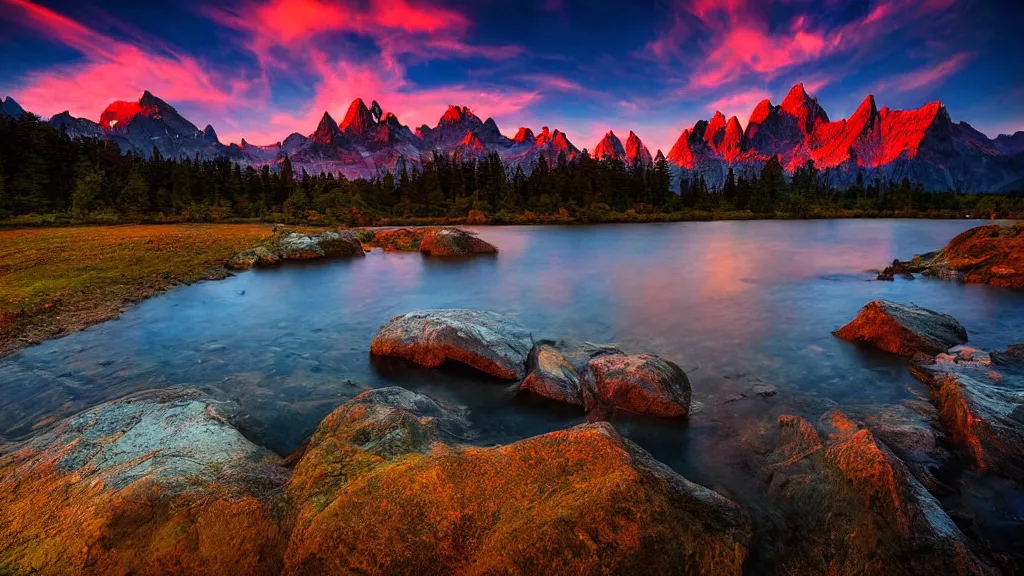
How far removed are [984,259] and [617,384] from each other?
67.2 feet

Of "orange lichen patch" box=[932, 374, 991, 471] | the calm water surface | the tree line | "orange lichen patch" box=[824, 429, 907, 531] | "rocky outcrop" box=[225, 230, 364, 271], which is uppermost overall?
the tree line

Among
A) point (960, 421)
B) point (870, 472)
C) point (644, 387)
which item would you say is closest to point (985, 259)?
point (960, 421)

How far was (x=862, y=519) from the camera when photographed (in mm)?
3875

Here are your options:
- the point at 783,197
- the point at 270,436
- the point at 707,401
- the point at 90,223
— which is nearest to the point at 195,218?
the point at 90,223

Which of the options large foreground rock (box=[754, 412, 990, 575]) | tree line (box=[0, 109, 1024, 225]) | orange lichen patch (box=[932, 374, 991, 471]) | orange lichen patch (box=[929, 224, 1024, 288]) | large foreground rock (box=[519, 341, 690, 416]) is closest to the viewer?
large foreground rock (box=[754, 412, 990, 575])

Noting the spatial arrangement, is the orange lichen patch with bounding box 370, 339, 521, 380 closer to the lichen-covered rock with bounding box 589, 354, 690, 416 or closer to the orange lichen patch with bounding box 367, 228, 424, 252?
the lichen-covered rock with bounding box 589, 354, 690, 416

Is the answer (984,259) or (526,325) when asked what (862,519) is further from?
(984,259)

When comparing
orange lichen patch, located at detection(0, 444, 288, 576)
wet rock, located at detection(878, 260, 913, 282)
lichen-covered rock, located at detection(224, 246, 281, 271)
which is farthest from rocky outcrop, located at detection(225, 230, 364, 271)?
wet rock, located at detection(878, 260, 913, 282)

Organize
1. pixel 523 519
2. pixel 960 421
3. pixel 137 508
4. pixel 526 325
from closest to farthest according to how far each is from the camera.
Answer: pixel 523 519 < pixel 137 508 < pixel 960 421 < pixel 526 325

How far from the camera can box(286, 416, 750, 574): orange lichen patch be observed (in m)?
3.08

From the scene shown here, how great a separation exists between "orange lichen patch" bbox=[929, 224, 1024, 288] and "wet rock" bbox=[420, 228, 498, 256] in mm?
22897

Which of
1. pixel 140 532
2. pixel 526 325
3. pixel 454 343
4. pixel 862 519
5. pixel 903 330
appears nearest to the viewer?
pixel 140 532

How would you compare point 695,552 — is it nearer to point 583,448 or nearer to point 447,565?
point 583,448

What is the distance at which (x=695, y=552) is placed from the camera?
10.7ft
